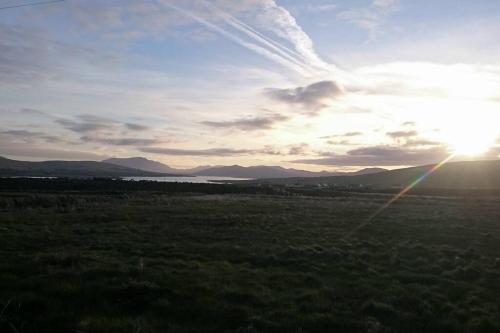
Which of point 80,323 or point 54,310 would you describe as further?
point 54,310

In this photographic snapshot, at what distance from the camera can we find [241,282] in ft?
43.6

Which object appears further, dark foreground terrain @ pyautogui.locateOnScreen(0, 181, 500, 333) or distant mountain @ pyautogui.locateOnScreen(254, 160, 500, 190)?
distant mountain @ pyautogui.locateOnScreen(254, 160, 500, 190)

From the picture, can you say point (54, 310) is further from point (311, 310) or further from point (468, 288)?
point (468, 288)

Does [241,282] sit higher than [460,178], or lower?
lower

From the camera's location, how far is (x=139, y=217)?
33.6m

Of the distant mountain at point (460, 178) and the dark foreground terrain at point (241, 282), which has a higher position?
the distant mountain at point (460, 178)

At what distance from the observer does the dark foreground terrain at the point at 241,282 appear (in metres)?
9.70

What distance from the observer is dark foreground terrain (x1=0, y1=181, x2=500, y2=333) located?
970cm

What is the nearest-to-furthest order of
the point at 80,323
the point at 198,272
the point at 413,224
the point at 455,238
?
the point at 80,323 < the point at 198,272 < the point at 455,238 < the point at 413,224

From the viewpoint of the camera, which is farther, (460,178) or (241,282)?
(460,178)

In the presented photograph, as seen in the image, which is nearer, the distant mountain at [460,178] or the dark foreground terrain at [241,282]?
the dark foreground terrain at [241,282]

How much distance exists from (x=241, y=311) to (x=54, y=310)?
13.7 ft

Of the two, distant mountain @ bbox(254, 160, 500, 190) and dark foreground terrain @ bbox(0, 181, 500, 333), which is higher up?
distant mountain @ bbox(254, 160, 500, 190)

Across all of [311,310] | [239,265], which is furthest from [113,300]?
[239,265]
